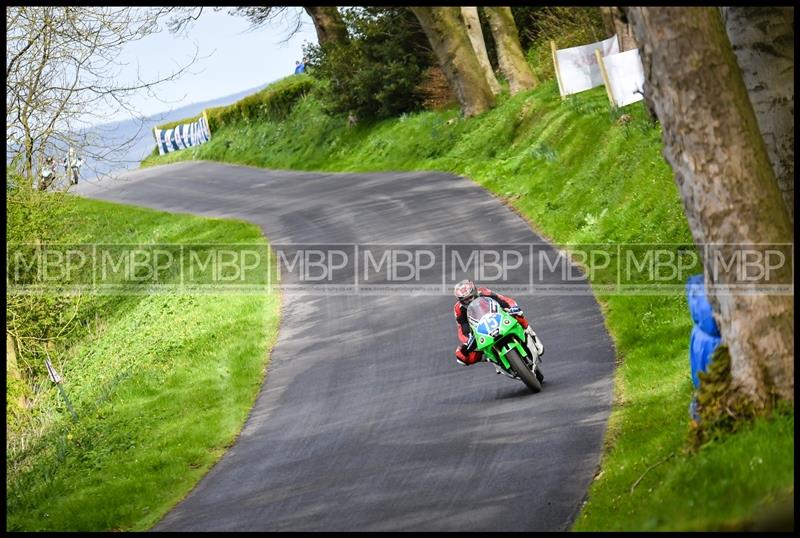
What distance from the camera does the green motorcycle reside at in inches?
544

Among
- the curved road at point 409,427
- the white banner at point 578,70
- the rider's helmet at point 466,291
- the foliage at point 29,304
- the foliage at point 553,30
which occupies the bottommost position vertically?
the curved road at point 409,427

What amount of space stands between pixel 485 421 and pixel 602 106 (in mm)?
15816

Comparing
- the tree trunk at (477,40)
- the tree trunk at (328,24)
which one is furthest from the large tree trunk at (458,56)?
the tree trunk at (328,24)

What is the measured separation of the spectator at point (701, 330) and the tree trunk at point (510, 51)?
24.6 metres

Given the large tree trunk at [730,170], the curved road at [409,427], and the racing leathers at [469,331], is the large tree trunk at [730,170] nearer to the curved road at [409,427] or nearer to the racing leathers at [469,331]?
the curved road at [409,427]

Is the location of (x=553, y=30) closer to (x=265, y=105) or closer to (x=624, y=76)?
(x=624, y=76)

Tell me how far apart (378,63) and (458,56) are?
7102mm

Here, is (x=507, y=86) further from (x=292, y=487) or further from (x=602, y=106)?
(x=292, y=487)

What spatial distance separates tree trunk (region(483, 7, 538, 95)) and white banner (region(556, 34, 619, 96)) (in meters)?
4.12

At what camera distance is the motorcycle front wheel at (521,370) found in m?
13.8

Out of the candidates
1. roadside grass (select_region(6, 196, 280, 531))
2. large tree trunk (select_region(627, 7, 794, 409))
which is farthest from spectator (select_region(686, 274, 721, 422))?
roadside grass (select_region(6, 196, 280, 531))

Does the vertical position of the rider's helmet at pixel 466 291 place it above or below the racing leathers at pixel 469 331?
above

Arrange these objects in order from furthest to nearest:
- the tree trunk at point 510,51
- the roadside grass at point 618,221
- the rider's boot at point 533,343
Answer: the tree trunk at point 510,51, the rider's boot at point 533,343, the roadside grass at point 618,221

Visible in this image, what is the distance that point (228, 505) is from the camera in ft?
41.2
